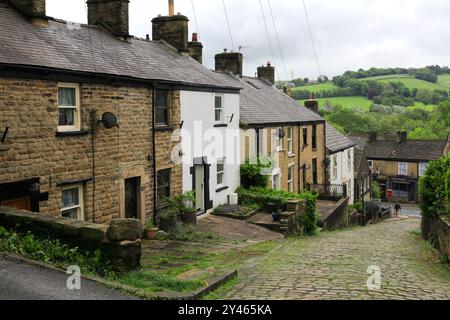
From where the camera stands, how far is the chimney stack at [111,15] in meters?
19.1

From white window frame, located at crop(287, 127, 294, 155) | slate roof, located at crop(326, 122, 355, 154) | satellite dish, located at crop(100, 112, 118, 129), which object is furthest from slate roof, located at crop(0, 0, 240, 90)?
slate roof, located at crop(326, 122, 355, 154)

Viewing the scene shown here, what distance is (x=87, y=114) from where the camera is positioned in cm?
1403

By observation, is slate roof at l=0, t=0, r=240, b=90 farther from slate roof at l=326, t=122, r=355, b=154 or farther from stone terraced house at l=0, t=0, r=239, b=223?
slate roof at l=326, t=122, r=355, b=154

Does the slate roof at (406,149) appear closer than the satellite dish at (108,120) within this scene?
No

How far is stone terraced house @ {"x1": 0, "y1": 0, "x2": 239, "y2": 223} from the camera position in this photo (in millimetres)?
11945

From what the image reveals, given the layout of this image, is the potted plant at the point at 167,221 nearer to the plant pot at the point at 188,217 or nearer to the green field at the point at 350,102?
the plant pot at the point at 188,217

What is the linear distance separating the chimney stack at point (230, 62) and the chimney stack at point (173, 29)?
9.61 m

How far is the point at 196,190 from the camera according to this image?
2077 cm

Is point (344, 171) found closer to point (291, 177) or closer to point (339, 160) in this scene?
point (339, 160)

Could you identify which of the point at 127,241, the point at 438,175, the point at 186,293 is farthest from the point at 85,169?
the point at 438,175

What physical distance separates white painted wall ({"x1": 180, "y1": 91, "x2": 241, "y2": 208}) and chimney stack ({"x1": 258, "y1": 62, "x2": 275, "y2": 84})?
15.1m

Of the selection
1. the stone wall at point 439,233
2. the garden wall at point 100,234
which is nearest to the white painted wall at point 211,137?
the stone wall at point 439,233

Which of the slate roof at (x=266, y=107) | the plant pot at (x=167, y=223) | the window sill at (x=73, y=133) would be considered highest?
the slate roof at (x=266, y=107)
